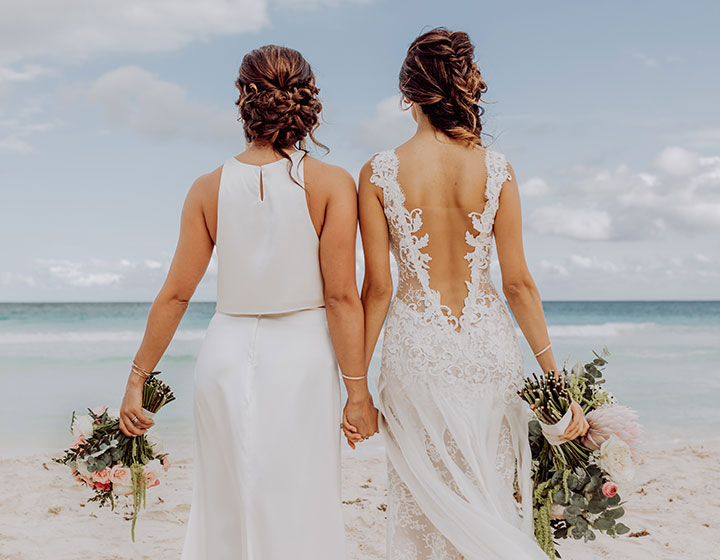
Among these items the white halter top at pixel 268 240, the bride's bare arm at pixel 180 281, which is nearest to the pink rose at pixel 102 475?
the bride's bare arm at pixel 180 281

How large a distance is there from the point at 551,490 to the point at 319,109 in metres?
1.80

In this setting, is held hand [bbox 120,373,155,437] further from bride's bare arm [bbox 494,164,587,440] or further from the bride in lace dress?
bride's bare arm [bbox 494,164,587,440]

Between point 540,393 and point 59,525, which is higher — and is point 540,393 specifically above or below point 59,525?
above

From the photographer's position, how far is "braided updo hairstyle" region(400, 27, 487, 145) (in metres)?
2.85

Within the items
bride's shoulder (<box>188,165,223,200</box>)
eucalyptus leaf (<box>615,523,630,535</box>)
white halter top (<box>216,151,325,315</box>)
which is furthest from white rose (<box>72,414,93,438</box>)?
eucalyptus leaf (<box>615,523,630,535</box>)

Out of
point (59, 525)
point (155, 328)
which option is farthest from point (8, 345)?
point (155, 328)

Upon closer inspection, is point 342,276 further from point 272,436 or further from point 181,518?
point 181,518

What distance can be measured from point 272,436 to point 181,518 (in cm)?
281

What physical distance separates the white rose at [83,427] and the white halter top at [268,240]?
935 millimetres

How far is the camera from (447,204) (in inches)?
112

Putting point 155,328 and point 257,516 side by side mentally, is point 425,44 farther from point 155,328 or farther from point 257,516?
point 257,516

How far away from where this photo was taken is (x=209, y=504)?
2.86m

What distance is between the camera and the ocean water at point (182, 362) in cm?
901

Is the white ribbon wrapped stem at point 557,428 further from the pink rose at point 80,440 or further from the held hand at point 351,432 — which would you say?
the pink rose at point 80,440
